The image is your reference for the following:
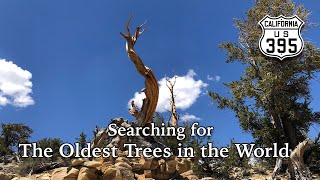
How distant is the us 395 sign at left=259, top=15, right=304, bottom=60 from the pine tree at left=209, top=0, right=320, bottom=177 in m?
0.83

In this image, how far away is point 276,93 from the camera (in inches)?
579

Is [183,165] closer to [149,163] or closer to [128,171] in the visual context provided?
[149,163]

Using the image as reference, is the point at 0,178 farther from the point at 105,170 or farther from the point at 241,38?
the point at 241,38

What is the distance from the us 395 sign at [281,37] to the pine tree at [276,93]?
83 centimetres

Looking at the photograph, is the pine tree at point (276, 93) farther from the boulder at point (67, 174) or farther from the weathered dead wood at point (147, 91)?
the boulder at point (67, 174)

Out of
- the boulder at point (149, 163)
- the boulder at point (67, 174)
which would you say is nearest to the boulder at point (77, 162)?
the boulder at point (67, 174)

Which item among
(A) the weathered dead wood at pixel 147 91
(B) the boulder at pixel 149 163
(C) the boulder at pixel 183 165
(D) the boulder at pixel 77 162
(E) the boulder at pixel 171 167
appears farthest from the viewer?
(A) the weathered dead wood at pixel 147 91

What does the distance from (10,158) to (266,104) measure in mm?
11346

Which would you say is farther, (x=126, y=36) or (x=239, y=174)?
(x=126, y=36)

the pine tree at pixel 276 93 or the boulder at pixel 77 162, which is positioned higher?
the pine tree at pixel 276 93

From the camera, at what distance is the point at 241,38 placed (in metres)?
17.1

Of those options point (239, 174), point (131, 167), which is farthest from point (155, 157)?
point (239, 174)

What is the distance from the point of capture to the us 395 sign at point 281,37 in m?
13.3

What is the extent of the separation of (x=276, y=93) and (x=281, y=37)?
249cm
